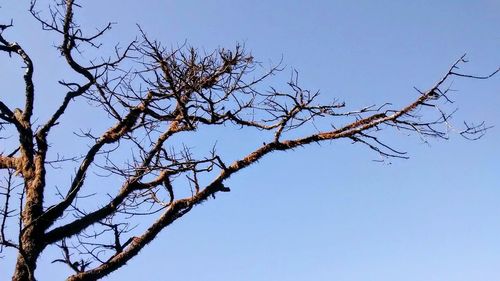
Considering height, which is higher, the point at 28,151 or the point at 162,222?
the point at 28,151

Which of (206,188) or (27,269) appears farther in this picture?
(206,188)

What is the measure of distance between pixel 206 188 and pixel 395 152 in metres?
1.66

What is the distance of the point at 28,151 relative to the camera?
477 centimetres

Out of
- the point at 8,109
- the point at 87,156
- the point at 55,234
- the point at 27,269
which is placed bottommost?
the point at 27,269

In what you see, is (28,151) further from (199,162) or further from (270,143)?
(270,143)

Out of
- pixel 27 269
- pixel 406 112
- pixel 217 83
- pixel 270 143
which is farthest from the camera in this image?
pixel 217 83

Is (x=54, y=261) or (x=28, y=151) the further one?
(x=28, y=151)

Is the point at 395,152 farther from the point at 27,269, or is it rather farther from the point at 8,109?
the point at 8,109

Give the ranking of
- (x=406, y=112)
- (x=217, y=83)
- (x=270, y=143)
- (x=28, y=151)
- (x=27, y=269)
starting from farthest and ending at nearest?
(x=217, y=83) < (x=28, y=151) < (x=270, y=143) < (x=406, y=112) < (x=27, y=269)

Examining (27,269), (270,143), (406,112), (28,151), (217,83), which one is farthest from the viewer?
(217,83)

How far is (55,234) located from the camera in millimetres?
4250

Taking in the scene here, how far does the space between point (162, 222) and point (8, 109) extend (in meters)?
2.14

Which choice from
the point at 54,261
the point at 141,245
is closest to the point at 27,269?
the point at 54,261

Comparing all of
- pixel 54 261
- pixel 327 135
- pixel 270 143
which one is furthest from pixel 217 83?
pixel 54 261
